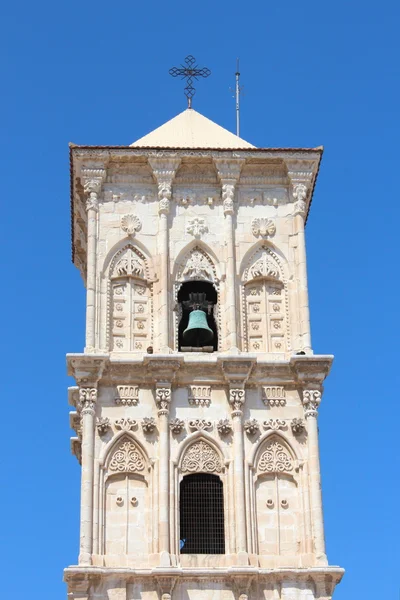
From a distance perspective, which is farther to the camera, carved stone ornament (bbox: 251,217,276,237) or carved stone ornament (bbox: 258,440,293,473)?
carved stone ornament (bbox: 251,217,276,237)

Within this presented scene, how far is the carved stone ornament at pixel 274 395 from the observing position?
31562mm

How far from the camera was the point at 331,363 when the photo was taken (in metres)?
31.6

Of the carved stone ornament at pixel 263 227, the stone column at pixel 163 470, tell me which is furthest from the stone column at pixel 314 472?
the carved stone ornament at pixel 263 227

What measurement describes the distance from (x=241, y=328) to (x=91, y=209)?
4.20m

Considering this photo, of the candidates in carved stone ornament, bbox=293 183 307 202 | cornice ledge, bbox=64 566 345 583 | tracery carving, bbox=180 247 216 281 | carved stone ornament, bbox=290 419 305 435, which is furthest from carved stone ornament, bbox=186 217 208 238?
cornice ledge, bbox=64 566 345 583

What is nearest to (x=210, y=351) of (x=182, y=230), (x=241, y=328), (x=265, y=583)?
(x=241, y=328)

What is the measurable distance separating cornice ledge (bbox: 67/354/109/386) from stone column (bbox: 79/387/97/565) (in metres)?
0.16

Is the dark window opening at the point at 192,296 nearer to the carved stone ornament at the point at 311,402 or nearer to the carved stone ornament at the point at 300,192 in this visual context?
the carved stone ornament at the point at 311,402

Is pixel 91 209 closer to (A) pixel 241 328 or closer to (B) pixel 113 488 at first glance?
(A) pixel 241 328

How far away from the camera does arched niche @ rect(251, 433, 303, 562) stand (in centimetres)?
3019

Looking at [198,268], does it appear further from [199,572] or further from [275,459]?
[199,572]

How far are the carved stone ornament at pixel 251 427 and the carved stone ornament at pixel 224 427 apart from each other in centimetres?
32

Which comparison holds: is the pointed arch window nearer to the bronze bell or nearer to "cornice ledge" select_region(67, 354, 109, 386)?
the bronze bell

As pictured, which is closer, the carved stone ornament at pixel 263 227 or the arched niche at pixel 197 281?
the arched niche at pixel 197 281
